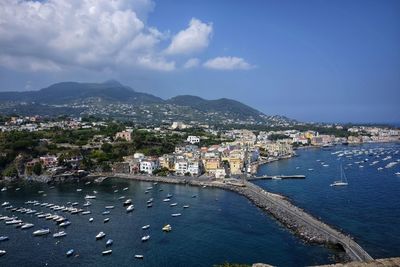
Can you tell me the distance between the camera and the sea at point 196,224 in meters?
18.5

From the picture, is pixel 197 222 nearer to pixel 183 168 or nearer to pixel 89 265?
pixel 89 265

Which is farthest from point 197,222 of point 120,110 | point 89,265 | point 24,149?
point 120,110

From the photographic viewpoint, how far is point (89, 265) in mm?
17859

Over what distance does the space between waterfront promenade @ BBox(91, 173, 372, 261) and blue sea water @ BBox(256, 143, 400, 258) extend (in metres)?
0.95

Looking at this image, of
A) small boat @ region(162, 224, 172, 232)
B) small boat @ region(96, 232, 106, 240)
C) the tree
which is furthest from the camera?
the tree

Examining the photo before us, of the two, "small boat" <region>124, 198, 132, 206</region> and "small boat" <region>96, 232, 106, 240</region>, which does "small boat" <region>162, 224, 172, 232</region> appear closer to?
"small boat" <region>96, 232, 106, 240</region>

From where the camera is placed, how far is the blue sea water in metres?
20.6

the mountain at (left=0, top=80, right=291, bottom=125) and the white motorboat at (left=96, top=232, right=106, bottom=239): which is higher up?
the mountain at (left=0, top=80, right=291, bottom=125)

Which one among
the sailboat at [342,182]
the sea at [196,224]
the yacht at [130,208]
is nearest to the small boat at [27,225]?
the sea at [196,224]

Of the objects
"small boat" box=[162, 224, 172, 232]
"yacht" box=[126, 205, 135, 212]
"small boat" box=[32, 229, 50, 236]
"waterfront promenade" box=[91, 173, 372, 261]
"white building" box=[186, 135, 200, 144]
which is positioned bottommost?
"small boat" box=[32, 229, 50, 236]

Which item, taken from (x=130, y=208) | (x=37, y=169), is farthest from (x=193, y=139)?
(x=130, y=208)

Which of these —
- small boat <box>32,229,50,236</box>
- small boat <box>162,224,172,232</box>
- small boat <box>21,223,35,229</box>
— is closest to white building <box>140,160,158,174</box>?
small boat <box>21,223,35,229</box>

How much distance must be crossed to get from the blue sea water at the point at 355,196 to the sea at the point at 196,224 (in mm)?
66

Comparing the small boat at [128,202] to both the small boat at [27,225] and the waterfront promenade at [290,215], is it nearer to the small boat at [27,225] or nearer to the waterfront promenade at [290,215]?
the small boat at [27,225]
